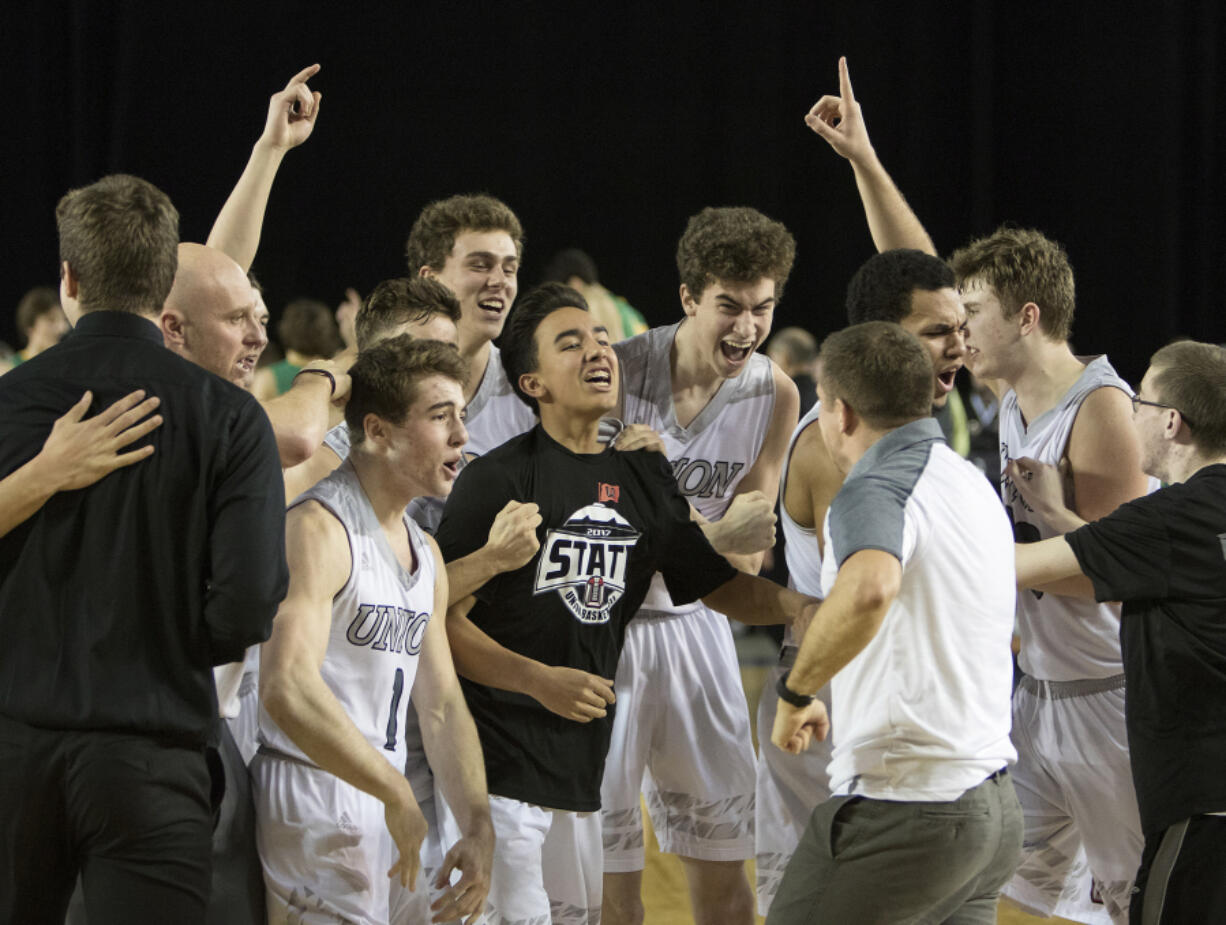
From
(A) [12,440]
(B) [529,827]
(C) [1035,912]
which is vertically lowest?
(C) [1035,912]

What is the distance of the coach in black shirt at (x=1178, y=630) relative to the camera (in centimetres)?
305

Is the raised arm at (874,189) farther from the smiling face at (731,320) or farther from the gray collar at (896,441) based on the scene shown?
the gray collar at (896,441)

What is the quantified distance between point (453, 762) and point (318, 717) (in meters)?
0.48

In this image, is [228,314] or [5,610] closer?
[5,610]

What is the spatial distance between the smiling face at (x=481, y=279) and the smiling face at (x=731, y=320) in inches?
24.8

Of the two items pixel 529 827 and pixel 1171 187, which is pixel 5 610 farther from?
pixel 1171 187

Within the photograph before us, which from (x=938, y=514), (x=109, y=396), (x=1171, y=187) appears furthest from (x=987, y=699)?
(x=1171, y=187)

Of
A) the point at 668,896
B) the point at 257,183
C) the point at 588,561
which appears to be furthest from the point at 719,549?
the point at 668,896

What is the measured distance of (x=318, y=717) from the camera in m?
2.70

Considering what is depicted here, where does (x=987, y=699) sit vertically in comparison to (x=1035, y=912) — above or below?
above

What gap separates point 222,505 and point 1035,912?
8.80 feet

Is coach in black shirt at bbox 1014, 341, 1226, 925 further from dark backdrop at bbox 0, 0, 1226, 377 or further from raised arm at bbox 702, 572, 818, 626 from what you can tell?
dark backdrop at bbox 0, 0, 1226, 377

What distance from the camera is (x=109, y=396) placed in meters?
2.42

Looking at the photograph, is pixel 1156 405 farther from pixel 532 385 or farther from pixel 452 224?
pixel 452 224
